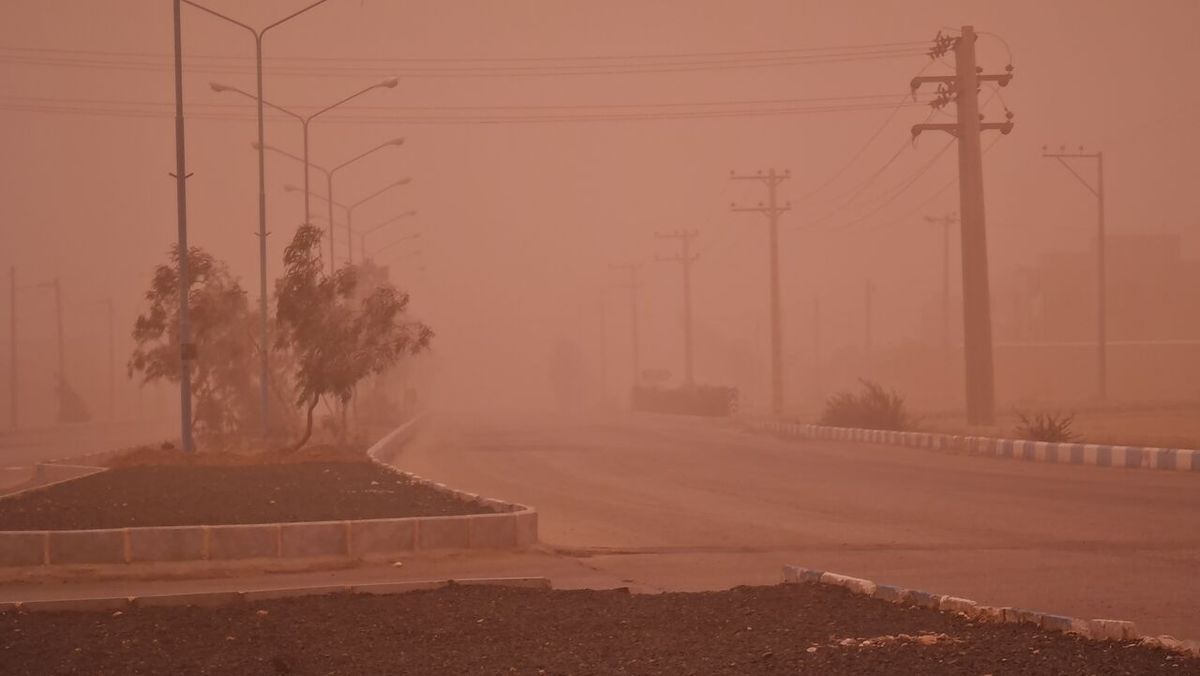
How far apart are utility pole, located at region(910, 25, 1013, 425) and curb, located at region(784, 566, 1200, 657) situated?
89.8 ft

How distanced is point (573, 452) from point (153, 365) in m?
11.0

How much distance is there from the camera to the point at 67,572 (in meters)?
13.5

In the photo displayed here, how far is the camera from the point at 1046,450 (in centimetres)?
2959

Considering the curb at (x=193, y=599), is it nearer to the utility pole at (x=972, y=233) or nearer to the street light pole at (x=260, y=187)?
the street light pole at (x=260, y=187)

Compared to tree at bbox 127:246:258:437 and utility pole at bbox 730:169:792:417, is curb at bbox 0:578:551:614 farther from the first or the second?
utility pole at bbox 730:169:792:417

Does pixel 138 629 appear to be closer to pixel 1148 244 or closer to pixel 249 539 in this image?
pixel 249 539

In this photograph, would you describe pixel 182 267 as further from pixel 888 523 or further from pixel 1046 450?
pixel 1046 450

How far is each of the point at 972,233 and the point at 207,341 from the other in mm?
20112

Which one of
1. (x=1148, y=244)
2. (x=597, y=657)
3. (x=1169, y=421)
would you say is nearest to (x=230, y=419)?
(x=1169, y=421)

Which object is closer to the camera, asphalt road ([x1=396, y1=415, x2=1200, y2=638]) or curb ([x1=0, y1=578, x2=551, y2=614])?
curb ([x1=0, y1=578, x2=551, y2=614])

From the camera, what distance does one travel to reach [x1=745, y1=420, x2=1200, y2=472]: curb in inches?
1009

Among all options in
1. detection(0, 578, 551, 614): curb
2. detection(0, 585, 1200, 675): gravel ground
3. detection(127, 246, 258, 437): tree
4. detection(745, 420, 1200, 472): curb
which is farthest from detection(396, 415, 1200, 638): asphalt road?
detection(127, 246, 258, 437): tree

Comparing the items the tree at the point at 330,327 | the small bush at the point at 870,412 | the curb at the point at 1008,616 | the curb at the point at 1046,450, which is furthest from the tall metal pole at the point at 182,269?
the small bush at the point at 870,412

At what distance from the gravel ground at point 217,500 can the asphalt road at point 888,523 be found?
1905mm
